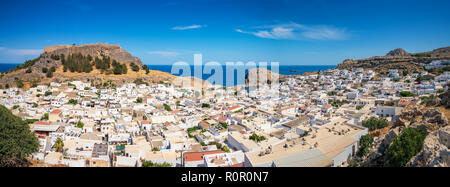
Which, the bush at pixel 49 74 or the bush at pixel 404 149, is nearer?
the bush at pixel 404 149

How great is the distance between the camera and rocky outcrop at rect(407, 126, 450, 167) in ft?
16.8

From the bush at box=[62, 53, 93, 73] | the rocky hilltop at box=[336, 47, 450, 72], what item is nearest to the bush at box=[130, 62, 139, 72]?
the bush at box=[62, 53, 93, 73]

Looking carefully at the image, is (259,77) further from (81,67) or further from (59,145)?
(59,145)

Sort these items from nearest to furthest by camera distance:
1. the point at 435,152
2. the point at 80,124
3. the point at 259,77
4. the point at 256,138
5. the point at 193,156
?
the point at 435,152 < the point at 193,156 < the point at 256,138 < the point at 80,124 < the point at 259,77

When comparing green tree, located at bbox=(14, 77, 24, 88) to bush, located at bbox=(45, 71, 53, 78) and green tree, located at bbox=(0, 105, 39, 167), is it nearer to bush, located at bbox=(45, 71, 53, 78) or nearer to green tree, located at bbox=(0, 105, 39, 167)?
bush, located at bbox=(45, 71, 53, 78)

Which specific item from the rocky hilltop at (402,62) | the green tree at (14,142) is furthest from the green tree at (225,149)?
the rocky hilltop at (402,62)

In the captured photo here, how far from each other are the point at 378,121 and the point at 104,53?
36700 millimetres

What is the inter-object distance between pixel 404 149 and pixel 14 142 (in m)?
12.3

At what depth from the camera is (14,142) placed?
8.73m

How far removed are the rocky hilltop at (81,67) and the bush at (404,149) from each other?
98.7 ft

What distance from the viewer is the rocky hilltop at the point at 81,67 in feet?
93.7

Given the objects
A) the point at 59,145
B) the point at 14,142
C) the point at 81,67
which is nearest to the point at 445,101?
the point at 14,142

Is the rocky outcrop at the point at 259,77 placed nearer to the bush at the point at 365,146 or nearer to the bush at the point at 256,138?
the bush at the point at 256,138
